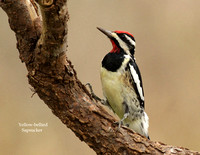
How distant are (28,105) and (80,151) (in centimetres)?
86

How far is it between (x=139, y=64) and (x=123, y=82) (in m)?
1.35

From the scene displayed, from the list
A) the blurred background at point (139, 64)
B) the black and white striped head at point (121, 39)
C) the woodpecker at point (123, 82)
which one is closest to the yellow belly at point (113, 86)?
the woodpecker at point (123, 82)

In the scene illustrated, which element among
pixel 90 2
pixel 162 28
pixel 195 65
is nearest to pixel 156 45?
pixel 162 28

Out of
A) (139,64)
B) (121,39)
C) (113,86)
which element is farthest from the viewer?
(139,64)

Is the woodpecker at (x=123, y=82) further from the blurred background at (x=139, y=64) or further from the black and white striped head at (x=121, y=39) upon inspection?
the blurred background at (x=139, y=64)

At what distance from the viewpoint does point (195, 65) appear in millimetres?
4555

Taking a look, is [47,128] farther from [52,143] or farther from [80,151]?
[80,151]

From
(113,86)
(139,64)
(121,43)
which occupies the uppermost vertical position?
(139,64)

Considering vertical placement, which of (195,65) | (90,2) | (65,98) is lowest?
(65,98)

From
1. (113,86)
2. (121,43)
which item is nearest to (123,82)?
(113,86)

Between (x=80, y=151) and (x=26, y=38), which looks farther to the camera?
(x=80, y=151)

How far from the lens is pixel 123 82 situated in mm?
3080

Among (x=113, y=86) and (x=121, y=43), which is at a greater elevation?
(x=121, y=43)

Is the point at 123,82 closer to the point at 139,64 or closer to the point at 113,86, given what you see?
the point at 113,86
